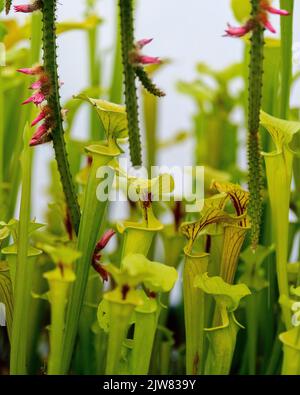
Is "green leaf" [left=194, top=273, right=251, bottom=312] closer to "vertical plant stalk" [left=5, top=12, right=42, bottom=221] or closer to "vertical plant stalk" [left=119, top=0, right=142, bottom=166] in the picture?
"vertical plant stalk" [left=119, top=0, right=142, bottom=166]

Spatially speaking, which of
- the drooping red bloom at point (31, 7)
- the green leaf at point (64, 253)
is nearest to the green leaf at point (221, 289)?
the green leaf at point (64, 253)

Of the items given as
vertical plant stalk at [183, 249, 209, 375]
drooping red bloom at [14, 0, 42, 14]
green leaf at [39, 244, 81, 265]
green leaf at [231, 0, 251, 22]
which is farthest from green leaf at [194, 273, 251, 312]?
green leaf at [231, 0, 251, 22]

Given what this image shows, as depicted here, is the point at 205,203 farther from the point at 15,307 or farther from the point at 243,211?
the point at 15,307

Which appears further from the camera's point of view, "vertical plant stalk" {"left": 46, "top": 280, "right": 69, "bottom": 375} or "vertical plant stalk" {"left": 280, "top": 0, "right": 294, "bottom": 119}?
"vertical plant stalk" {"left": 280, "top": 0, "right": 294, "bottom": 119}

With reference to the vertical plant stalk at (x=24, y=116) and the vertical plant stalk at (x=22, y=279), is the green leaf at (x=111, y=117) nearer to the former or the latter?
the vertical plant stalk at (x=22, y=279)
